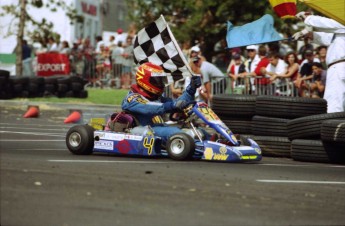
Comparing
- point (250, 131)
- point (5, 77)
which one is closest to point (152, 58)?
point (250, 131)

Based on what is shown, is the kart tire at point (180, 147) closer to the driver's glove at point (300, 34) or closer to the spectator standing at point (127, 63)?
the driver's glove at point (300, 34)

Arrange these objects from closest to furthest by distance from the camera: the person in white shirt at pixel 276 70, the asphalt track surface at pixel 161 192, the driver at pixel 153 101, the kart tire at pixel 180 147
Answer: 1. the asphalt track surface at pixel 161 192
2. the kart tire at pixel 180 147
3. the driver at pixel 153 101
4. the person in white shirt at pixel 276 70

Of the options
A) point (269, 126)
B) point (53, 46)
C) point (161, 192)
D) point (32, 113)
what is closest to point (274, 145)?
point (269, 126)

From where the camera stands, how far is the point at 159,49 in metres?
12.6

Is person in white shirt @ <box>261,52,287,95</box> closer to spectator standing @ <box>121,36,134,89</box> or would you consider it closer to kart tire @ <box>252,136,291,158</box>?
kart tire @ <box>252,136,291,158</box>

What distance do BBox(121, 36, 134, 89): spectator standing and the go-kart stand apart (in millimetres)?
15540

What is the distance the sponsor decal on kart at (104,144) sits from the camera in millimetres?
10773

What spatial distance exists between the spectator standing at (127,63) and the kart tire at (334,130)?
15986 millimetres

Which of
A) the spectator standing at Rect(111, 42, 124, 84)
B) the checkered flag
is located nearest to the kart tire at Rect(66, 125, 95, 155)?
the checkered flag

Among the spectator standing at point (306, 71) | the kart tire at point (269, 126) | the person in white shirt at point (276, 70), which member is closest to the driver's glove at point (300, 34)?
the kart tire at point (269, 126)

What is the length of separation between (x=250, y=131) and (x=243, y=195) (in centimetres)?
468

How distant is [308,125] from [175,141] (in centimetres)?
156

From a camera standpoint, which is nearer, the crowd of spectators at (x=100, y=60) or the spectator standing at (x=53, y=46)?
the crowd of spectators at (x=100, y=60)

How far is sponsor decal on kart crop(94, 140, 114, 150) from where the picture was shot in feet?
35.3
